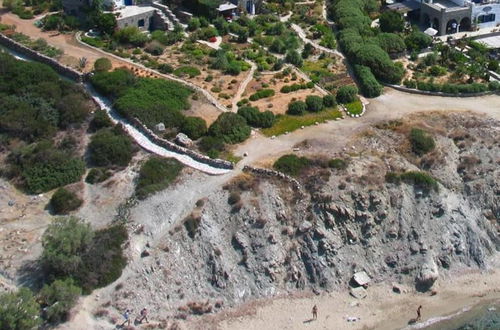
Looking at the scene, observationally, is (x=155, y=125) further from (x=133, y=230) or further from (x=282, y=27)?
(x=282, y=27)

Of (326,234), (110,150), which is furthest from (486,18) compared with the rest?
(110,150)

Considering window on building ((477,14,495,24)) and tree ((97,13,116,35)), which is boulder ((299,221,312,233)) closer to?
tree ((97,13,116,35))

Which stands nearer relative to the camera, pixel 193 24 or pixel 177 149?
pixel 177 149

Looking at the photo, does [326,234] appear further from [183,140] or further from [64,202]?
[64,202]

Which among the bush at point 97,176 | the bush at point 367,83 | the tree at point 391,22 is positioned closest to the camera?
the bush at point 97,176

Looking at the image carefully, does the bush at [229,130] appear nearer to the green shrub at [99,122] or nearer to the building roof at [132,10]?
the green shrub at [99,122]

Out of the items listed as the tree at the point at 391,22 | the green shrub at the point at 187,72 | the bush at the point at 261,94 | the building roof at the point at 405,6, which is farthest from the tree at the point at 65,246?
the building roof at the point at 405,6
